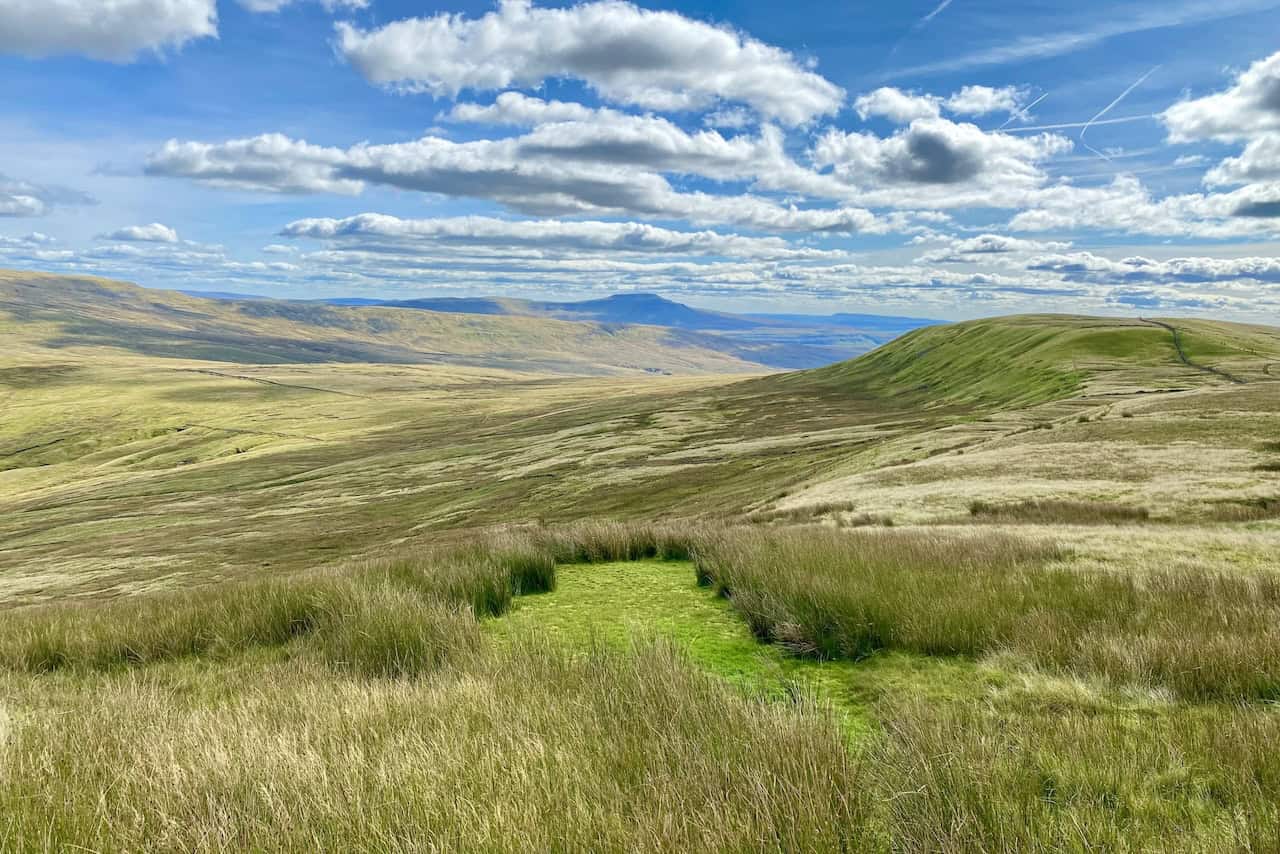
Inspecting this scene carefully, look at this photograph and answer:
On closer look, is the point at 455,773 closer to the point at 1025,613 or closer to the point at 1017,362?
the point at 1025,613

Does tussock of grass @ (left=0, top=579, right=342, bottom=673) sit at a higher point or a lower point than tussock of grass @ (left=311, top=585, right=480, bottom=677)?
lower

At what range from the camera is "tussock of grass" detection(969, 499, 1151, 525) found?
18.5 metres

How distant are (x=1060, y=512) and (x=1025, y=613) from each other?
15289 millimetres

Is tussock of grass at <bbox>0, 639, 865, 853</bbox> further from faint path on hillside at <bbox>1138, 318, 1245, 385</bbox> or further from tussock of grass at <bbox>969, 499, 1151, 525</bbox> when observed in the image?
faint path on hillside at <bbox>1138, 318, 1245, 385</bbox>

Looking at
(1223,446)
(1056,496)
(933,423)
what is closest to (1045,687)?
(1056,496)

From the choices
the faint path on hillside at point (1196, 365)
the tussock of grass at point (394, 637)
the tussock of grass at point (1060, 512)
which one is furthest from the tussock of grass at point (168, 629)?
the faint path on hillside at point (1196, 365)

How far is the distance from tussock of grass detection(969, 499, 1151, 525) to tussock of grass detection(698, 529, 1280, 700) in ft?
33.3

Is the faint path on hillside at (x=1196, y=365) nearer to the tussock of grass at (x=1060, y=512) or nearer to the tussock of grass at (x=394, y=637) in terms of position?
the tussock of grass at (x=1060, y=512)

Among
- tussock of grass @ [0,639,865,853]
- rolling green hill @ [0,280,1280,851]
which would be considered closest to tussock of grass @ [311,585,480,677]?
rolling green hill @ [0,280,1280,851]

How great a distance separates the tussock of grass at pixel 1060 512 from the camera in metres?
18.5

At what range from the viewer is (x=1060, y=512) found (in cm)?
1995

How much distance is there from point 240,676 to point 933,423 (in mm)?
64951

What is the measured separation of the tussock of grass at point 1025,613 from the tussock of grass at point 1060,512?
10.1m

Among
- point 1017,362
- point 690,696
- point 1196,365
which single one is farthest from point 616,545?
point 1017,362
